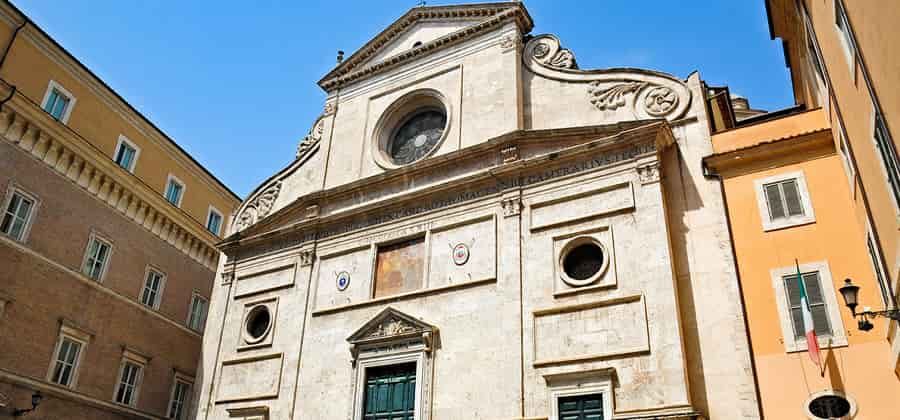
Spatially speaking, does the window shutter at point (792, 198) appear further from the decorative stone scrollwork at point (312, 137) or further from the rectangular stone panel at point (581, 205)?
the decorative stone scrollwork at point (312, 137)

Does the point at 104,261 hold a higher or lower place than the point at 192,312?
higher

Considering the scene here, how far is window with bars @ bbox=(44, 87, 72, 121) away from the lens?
18844 mm

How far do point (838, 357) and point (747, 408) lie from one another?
1.61m

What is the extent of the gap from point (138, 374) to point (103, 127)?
7.65 metres

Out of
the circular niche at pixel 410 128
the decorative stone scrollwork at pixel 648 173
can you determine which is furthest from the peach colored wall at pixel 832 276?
the circular niche at pixel 410 128

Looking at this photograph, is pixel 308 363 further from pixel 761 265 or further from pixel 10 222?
pixel 761 265

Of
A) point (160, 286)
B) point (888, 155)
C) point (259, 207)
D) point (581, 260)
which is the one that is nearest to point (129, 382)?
point (160, 286)

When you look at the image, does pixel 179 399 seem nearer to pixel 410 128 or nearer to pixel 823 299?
pixel 410 128

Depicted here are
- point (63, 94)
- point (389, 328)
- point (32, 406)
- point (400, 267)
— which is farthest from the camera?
point (63, 94)

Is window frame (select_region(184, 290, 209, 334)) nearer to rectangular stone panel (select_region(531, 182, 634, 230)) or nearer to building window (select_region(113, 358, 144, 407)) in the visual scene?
building window (select_region(113, 358, 144, 407))

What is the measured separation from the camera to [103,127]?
20625 millimetres

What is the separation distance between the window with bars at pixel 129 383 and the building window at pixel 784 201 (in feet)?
58.0

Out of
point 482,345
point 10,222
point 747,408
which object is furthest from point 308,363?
point 747,408

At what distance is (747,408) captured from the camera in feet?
35.9
